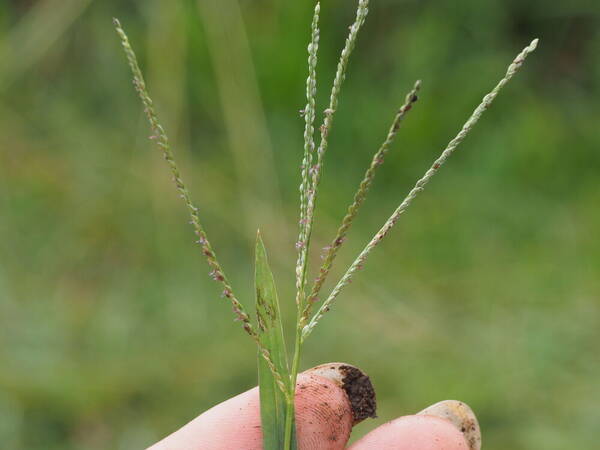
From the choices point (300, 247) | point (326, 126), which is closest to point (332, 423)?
point (300, 247)

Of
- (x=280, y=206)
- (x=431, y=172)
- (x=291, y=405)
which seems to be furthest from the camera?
(x=280, y=206)

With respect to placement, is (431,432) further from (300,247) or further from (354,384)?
(300,247)

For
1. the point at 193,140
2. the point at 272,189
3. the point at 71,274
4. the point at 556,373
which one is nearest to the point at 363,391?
the point at 556,373

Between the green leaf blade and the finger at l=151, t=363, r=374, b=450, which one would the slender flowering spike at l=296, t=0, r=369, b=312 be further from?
the finger at l=151, t=363, r=374, b=450

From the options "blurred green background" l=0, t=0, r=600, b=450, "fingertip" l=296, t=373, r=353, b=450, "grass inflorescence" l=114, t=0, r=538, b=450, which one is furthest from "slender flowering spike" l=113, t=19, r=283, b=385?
"blurred green background" l=0, t=0, r=600, b=450

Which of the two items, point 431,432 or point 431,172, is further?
point 431,432

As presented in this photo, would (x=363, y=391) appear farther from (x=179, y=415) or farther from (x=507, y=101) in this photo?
(x=507, y=101)
